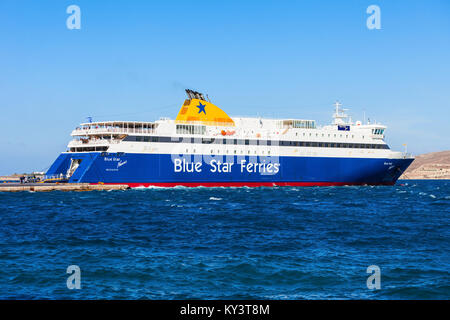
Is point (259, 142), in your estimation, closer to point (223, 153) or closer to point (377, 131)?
point (223, 153)

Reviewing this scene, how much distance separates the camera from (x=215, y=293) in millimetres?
10297

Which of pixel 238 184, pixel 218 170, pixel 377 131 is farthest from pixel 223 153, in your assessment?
pixel 377 131

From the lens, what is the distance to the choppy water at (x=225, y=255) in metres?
10.5

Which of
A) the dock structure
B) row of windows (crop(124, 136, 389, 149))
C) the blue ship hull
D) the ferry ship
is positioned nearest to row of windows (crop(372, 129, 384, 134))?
the ferry ship

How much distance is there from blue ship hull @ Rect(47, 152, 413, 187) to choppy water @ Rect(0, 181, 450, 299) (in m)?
23.7

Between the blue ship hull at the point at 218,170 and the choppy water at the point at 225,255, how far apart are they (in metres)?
23.7

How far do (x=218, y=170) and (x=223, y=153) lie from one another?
236 cm

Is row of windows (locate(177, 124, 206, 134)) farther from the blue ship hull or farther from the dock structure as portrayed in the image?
the dock structure

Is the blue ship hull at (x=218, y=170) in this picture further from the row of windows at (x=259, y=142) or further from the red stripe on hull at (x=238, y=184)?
the row of windows at (x=259, y=142)

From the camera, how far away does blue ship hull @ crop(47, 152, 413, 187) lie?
48.3 metres

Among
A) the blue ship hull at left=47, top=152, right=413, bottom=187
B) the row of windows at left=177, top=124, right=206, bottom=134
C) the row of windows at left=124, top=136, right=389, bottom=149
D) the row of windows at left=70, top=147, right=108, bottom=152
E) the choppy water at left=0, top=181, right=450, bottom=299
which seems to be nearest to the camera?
the choppy water at left=0, top=181, right=450, bottom=299

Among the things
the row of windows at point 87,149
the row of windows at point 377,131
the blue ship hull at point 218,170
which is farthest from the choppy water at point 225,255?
the row of windows at point 377,131
